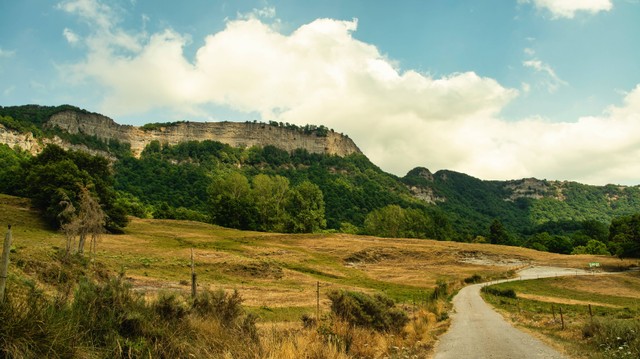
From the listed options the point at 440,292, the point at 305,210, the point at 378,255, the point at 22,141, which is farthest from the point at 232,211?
the point at 22,141

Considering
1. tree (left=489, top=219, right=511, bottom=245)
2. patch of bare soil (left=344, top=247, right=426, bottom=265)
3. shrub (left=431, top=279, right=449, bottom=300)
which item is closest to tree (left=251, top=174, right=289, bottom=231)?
patch of bare soil (left=344, top=247, right=426, bottom=265)

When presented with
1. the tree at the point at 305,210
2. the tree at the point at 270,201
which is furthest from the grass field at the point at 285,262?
the tree at the point at 270,201

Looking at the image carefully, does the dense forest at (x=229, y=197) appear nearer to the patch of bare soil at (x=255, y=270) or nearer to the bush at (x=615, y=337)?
the patch of bare soil at (x=255, y=270)

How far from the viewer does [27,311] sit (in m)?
6.18

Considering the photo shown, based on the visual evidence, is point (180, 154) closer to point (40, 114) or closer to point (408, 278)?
point (40, 114)

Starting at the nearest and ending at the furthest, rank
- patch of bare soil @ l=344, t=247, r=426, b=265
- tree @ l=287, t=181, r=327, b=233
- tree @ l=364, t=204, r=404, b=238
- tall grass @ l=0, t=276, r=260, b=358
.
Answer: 1. tall grass @ l=0, t=276, r=260, b=358
2. patch of bare soil @ l=344, t=247, r=426, b=265
3. tree @ l=287, t=181, r=327, b=233
4. tree @ l=364, t=204, r=404, b=238

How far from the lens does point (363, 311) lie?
50.8 feet

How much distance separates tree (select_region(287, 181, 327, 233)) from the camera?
101 metres

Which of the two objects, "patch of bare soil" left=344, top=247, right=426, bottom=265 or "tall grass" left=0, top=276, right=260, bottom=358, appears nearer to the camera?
"tall grass" left=0, top=276, right=260, bottom=358

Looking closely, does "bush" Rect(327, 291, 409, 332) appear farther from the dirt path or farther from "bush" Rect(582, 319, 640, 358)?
"bush" Rect(582, 319, 640, 358)

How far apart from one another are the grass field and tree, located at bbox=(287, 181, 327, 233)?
16.9 metres

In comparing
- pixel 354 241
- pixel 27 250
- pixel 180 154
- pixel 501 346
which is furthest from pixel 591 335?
pixel 180 154

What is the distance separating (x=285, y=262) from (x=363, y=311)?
42439 millimetres

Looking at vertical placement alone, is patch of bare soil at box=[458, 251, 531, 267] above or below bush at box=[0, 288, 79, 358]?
below
